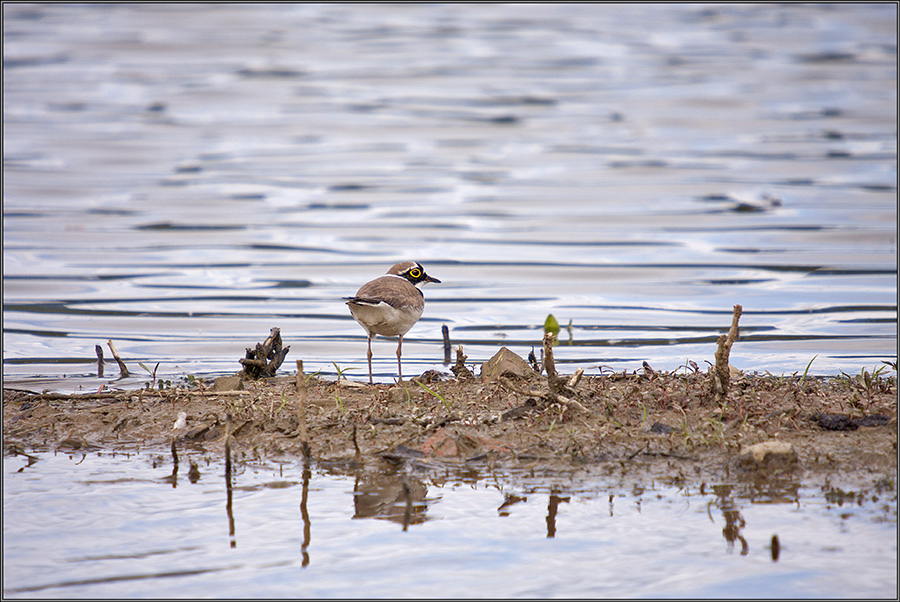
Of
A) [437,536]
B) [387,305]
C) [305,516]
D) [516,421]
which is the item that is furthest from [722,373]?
[305,516]

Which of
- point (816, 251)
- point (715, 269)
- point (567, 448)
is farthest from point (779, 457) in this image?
point (816, 251)

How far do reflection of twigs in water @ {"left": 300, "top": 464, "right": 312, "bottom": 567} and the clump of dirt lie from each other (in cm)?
23

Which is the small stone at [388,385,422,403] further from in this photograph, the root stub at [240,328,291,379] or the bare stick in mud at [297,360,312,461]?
the root stub at [240,328,291,379]

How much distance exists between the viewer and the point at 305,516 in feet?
16.9

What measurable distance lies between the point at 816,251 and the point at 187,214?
499 inches

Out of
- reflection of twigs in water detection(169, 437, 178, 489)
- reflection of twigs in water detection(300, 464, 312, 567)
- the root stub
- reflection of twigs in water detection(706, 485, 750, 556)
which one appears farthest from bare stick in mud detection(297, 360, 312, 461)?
reflection of twigs in water detection(706, 485, 750, 556)

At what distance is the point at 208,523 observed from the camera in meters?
5.08

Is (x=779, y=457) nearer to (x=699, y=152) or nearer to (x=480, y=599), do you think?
(x=480, y=599)

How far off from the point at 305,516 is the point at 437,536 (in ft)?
2.66

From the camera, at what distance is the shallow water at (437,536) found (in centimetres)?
437

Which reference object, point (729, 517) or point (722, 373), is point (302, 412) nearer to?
point (729, 517)

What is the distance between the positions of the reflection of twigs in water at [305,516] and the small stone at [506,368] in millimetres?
1754

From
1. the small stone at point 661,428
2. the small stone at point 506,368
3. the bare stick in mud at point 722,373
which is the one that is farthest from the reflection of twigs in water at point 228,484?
the bare stick in mud at point 722,373

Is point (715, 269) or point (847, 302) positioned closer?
point (847, 302)
